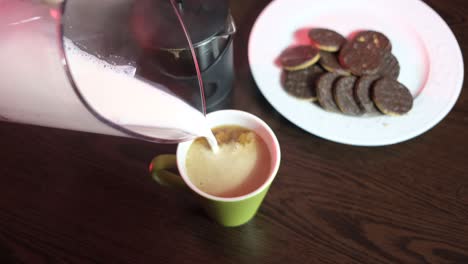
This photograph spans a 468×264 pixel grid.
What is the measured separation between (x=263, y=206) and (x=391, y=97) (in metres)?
0.32

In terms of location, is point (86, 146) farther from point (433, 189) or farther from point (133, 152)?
point (433, 189)

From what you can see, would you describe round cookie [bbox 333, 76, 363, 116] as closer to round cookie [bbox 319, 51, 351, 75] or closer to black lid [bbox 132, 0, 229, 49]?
round cookie [bbox 319, 51, 351, 75]

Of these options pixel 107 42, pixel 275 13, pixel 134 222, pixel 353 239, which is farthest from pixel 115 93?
pixel 275 13

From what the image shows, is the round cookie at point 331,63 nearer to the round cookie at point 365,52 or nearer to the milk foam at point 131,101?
the round cookie at point 365,52

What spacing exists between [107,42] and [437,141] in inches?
23.7

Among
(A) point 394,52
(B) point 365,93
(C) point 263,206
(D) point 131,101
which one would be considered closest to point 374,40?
(A) point 394,52

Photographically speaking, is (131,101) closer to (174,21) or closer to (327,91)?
(174,21)

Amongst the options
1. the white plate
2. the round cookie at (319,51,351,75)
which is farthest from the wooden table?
the round cookie at (319,51,351,75)

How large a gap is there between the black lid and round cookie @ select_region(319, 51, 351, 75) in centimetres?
26

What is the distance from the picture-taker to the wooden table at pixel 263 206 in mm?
632

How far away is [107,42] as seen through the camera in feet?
1.61

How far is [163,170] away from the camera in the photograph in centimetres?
60

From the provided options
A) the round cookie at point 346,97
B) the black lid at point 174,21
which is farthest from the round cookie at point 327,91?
the black lid at point 174,21

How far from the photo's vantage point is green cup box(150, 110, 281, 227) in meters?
0.54
